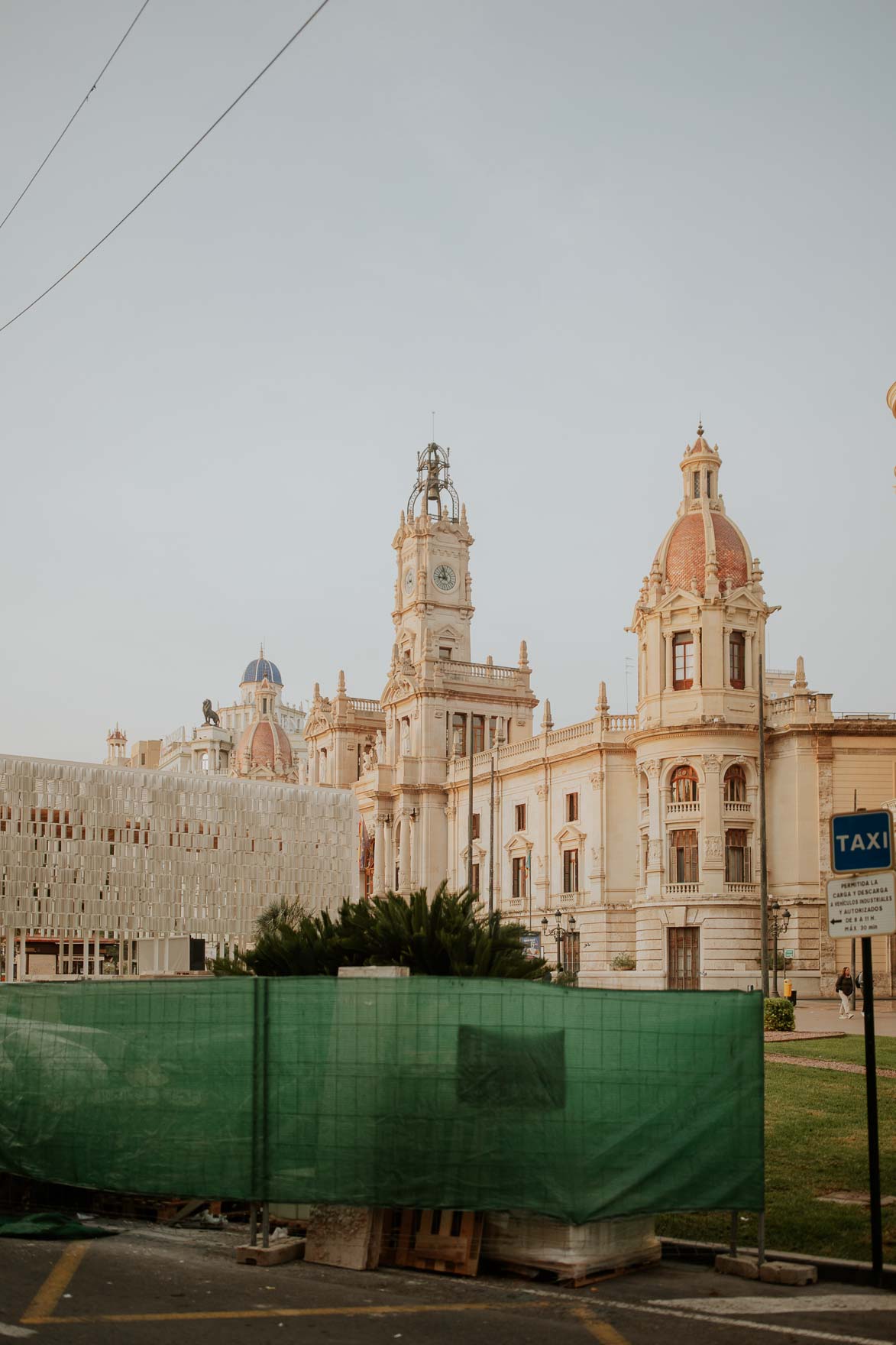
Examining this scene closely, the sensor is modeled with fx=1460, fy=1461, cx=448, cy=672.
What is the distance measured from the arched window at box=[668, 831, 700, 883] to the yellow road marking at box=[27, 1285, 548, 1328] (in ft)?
166

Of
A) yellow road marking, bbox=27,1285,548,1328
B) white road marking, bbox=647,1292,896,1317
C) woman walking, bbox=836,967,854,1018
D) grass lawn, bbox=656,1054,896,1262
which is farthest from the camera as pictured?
woman walking, bbox=836,967,854,1018

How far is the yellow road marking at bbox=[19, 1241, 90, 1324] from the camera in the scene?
30.1 feet

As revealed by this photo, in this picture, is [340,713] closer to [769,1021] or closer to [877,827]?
[769,1021]

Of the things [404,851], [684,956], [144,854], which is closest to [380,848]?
[404,851]

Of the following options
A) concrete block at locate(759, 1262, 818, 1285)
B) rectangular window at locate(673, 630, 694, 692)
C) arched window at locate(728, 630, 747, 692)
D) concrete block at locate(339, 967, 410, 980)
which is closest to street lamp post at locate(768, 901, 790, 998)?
arched window at locate(728, 630, 747, 692)

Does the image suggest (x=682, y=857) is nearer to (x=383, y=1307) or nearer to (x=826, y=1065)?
(x=826, y=1065)

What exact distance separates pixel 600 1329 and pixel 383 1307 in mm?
1442

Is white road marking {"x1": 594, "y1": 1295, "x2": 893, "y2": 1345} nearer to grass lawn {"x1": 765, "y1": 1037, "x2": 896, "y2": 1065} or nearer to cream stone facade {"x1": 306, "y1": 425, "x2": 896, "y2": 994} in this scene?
grass lawn {"x1": 765, "y1": 1037, "x2": 896, "y2": 1065}

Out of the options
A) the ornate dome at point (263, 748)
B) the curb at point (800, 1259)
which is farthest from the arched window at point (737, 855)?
the ornate dome at point (263, 748)

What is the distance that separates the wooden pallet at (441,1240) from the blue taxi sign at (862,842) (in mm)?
3753

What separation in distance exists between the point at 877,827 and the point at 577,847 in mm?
57805

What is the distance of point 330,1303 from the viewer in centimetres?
952

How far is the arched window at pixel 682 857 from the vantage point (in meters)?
59.1

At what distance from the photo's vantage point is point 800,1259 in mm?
10562
